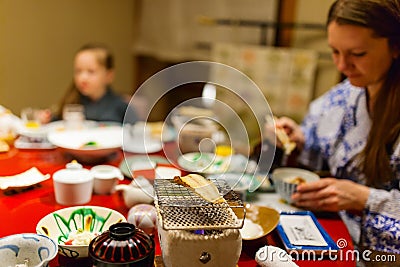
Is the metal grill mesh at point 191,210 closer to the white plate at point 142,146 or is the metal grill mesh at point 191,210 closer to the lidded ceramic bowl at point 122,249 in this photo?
the lidded ceramic bowl at point 122,249

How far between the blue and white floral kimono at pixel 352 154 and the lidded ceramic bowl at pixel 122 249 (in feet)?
2.60

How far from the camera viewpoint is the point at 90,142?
5.56 ft

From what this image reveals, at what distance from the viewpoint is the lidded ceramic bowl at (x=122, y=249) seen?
0.86 metres

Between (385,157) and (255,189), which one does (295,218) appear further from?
(385,157)

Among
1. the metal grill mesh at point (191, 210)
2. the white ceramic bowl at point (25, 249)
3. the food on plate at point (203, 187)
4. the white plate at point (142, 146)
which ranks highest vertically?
the food on plate at point (203, 187)

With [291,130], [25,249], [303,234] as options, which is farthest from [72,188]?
[291,130]

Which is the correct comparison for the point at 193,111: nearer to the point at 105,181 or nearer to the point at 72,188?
the point at 105,181

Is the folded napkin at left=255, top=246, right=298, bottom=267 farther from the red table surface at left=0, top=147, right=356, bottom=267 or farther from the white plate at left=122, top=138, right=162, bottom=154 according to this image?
the white plate at left=122, top=138, right=162, bottom=154

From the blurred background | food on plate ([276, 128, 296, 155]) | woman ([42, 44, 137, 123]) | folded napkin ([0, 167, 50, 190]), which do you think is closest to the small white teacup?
folded napkin ([0, 167, 50, 190])

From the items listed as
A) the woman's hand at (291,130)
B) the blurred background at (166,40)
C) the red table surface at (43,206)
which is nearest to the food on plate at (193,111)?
the woman's hand at (291,130)

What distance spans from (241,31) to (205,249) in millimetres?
2657

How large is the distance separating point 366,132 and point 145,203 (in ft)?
2.84

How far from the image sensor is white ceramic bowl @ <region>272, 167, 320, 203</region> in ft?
4.64

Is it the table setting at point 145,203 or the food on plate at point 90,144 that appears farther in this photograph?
the food on plate at point 90,144
